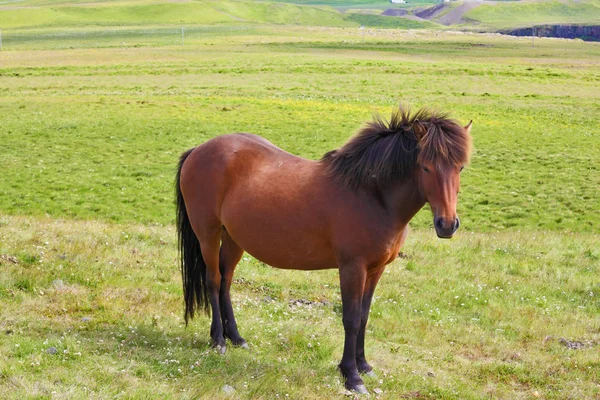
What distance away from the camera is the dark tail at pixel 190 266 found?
28.8 ft

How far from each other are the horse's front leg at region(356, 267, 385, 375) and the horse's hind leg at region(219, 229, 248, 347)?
1458 mm

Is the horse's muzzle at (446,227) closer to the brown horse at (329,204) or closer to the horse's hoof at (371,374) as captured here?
the brown horse at (329,204)

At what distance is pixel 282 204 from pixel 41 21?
17880 cm

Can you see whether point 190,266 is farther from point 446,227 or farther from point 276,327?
point 446,227

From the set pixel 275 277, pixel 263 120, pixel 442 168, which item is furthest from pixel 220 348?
pixel 263 120

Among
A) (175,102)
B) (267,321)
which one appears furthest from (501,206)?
(175,102)

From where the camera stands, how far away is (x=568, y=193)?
77.1 feet

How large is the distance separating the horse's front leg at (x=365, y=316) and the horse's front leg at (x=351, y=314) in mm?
262

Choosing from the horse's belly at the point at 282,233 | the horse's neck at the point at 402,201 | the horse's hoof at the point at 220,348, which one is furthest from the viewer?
the horse's hoof at the point at 220,348

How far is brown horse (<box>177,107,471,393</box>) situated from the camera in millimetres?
7059

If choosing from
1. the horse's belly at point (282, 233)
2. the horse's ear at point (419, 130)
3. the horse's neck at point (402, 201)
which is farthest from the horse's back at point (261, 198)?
the horse's ear at point (419, 130)

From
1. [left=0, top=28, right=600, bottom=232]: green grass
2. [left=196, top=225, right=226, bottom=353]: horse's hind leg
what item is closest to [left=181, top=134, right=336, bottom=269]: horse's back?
[left=196, top=225, right=226, bottom=353]: horse's hind leg

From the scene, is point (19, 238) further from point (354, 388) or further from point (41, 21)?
point (41, 21)

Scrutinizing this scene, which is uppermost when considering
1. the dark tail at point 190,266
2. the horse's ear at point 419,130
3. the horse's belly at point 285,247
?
the horse's ear at point 419,130
